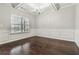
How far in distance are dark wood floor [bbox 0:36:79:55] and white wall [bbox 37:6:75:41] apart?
0.09 metres

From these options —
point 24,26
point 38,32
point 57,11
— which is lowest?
point 38,32

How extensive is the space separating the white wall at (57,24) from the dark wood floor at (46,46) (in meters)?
0.09

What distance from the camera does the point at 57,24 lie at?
4.77 feet

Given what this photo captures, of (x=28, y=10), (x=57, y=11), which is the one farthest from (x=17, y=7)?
(x=57, y=11)

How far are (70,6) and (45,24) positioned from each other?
51cm

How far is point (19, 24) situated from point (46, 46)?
23.9 inches

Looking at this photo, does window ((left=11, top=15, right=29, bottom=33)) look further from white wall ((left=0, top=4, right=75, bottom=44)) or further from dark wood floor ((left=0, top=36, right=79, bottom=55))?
dark wood floor ((left=0, top=36, right=79, bottom=55))

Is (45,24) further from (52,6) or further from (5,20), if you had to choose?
(5,20)

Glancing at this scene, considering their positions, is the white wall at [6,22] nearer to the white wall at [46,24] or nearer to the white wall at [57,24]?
the white wall at [46,24]

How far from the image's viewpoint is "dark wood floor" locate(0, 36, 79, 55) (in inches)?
55.4

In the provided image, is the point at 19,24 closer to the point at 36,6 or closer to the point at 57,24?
the point at 36,6

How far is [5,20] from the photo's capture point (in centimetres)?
139

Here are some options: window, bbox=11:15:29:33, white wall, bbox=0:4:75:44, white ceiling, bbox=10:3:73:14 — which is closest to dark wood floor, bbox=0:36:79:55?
white wall, bbox=0:4:75:44

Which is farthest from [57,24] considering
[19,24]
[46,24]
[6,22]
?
[6,22]
